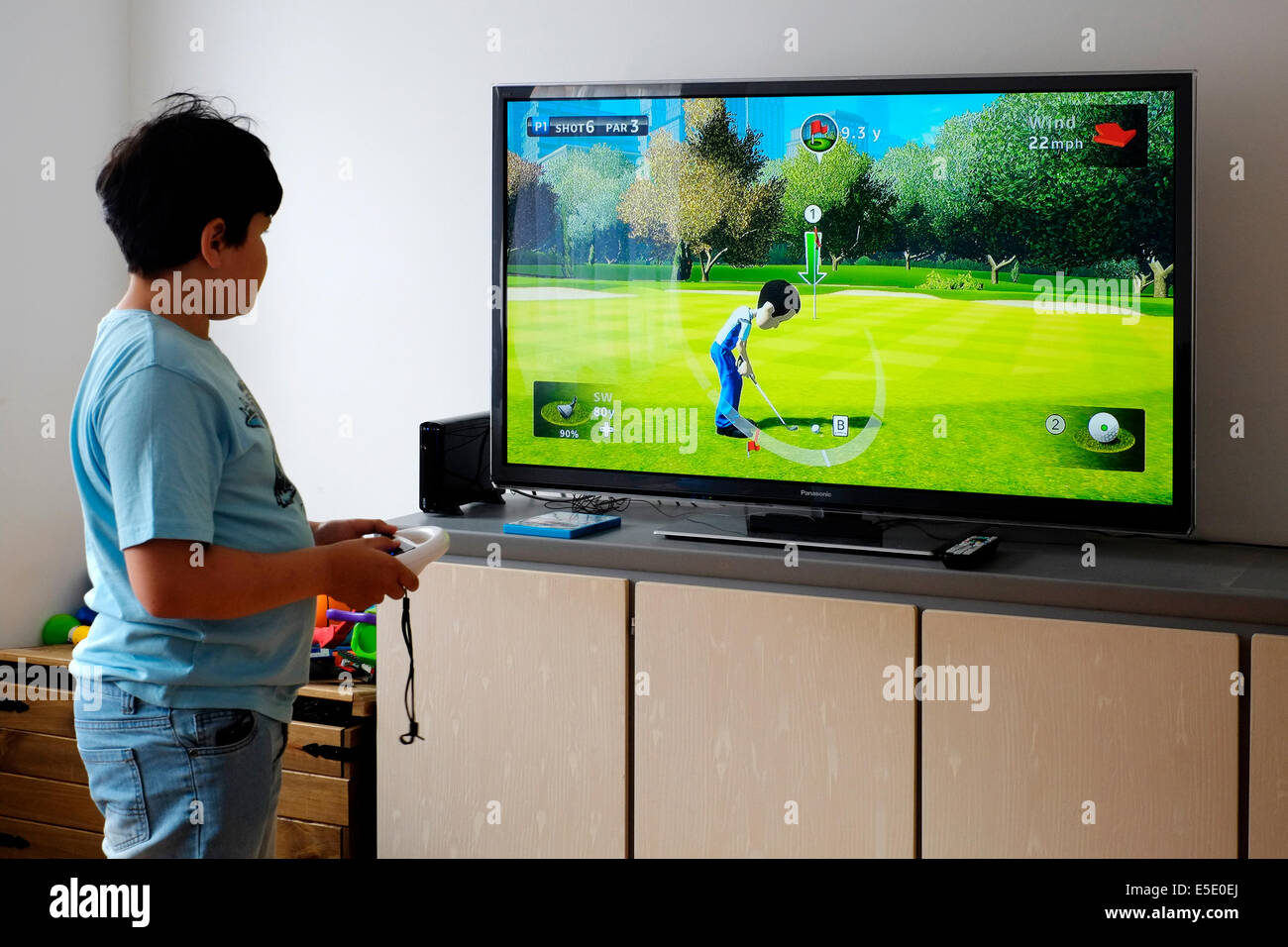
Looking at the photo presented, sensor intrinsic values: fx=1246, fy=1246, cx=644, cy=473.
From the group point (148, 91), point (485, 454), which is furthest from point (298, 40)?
point (485, 454)

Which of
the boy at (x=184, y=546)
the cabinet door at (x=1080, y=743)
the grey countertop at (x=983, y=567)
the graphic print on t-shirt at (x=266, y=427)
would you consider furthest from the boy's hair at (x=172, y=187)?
the cabinet door at (x=1080, y=743)

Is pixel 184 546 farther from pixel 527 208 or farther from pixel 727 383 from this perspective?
pixel 527 208

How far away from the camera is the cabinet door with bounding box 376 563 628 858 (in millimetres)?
2441

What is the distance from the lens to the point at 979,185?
229 centimetres

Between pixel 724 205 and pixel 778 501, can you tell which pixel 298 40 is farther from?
pixel 778 501

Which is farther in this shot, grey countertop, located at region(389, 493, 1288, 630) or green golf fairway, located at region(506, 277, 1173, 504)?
green golf fairway, located at region(506, 277, 1173, 504)

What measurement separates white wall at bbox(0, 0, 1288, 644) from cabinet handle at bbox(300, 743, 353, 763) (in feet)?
2.26

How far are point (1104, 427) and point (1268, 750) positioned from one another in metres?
0.61

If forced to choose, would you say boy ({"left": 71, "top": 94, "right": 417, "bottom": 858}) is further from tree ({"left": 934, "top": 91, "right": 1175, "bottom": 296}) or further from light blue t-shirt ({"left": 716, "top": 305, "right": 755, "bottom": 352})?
tree ({"left": 934, "top": 91, "right": 1175, "bottom": 296})

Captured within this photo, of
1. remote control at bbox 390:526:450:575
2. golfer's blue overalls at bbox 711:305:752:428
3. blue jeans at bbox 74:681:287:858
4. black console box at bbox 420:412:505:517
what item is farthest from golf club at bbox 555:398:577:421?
blue jeans at bbox 74:681:287:858

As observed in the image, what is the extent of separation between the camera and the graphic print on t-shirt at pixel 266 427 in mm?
1511

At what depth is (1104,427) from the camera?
225 cm

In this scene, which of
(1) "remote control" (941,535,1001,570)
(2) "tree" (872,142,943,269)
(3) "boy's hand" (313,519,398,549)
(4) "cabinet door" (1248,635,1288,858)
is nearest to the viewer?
(3) "boy's hand" (313,519,398,549)

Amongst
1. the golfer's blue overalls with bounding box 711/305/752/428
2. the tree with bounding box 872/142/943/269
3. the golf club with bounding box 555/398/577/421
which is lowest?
the golf club with bounding box 555/398/577/421
